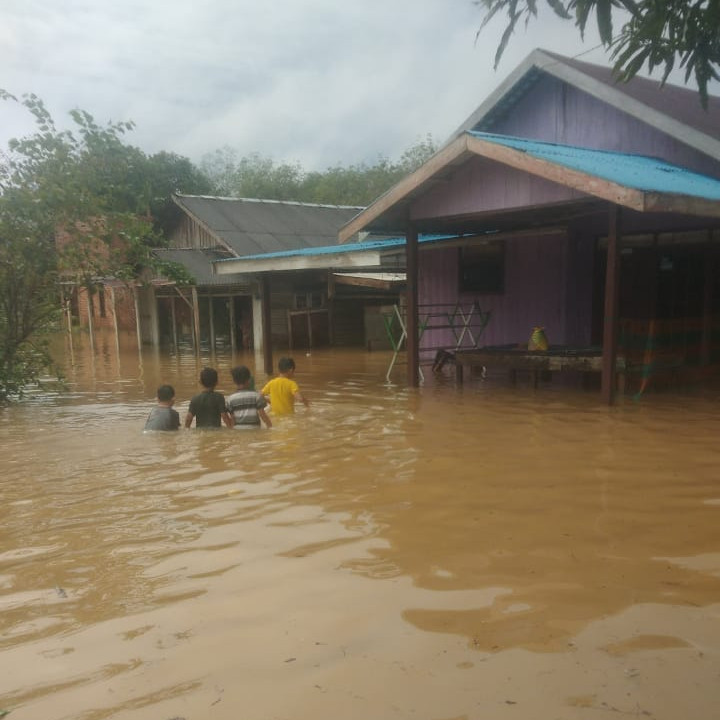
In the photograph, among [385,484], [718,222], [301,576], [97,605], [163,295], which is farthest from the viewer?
A: [163,295]

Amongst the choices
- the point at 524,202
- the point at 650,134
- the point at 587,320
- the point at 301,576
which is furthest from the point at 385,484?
the point at 650,134

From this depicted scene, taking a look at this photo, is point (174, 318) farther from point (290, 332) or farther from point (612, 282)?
point (612, 282)

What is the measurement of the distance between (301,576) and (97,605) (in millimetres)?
1008

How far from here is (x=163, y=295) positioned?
913 inches

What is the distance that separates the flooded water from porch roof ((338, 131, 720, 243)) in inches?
92.1

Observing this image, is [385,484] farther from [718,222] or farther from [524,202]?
[718,222]

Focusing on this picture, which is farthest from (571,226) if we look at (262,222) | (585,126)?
(262,222)

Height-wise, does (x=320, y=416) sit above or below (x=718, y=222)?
below

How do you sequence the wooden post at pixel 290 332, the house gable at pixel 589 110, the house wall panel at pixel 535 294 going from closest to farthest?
the house gable at pixel 589 110
the house wall panel at pixel 535 294
the wooden post at pixel 290 332

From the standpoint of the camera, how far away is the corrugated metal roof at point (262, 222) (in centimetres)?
2205

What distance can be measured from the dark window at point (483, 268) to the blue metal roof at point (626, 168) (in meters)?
2.96

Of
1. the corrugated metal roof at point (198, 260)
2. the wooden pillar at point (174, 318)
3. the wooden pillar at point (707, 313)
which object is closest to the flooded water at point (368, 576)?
the wooden pillar at point (707, 313)

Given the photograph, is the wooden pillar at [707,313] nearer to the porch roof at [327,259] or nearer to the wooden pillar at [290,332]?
the porch roof at [327,259]

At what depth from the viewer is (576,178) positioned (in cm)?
675
